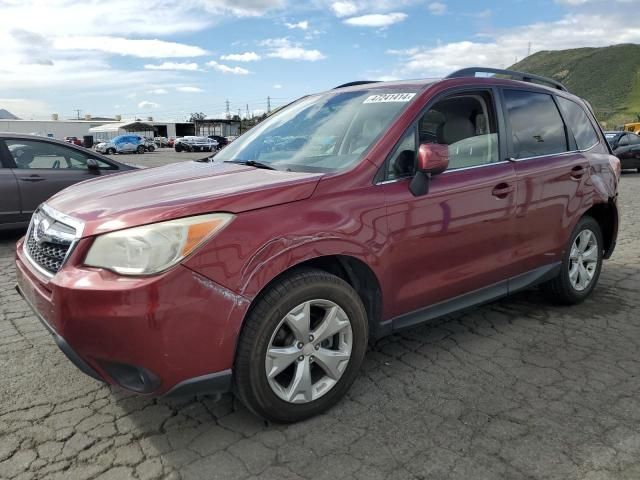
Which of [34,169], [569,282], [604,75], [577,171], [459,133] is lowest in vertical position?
[569,282]

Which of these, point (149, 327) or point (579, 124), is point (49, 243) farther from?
point (579, 124)

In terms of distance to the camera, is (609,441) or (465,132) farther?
(465,132)

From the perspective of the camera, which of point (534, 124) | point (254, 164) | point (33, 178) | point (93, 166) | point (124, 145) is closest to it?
point (254, 164)

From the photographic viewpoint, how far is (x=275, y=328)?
250cm

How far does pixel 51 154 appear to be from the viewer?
720cm

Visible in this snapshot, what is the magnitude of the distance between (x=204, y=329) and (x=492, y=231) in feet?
6.77

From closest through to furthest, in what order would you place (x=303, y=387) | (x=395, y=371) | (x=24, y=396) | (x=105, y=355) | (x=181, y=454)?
(x=105, y=355) < (x=181, y=454) < (x=303, y=387) < (x=24, y=396) < (x=395, y=371)

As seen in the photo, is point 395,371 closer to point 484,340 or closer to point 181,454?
point 484,340

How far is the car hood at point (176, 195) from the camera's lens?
236 centimetres

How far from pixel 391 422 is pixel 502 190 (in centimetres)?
172

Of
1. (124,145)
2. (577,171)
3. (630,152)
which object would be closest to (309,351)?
(577,171)

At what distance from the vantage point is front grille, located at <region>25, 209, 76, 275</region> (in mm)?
2531

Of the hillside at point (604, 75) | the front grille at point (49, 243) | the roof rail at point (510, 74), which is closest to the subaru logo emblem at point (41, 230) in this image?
the front grille at point (49, 243)

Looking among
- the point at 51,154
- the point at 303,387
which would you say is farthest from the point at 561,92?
the point at 51,154
